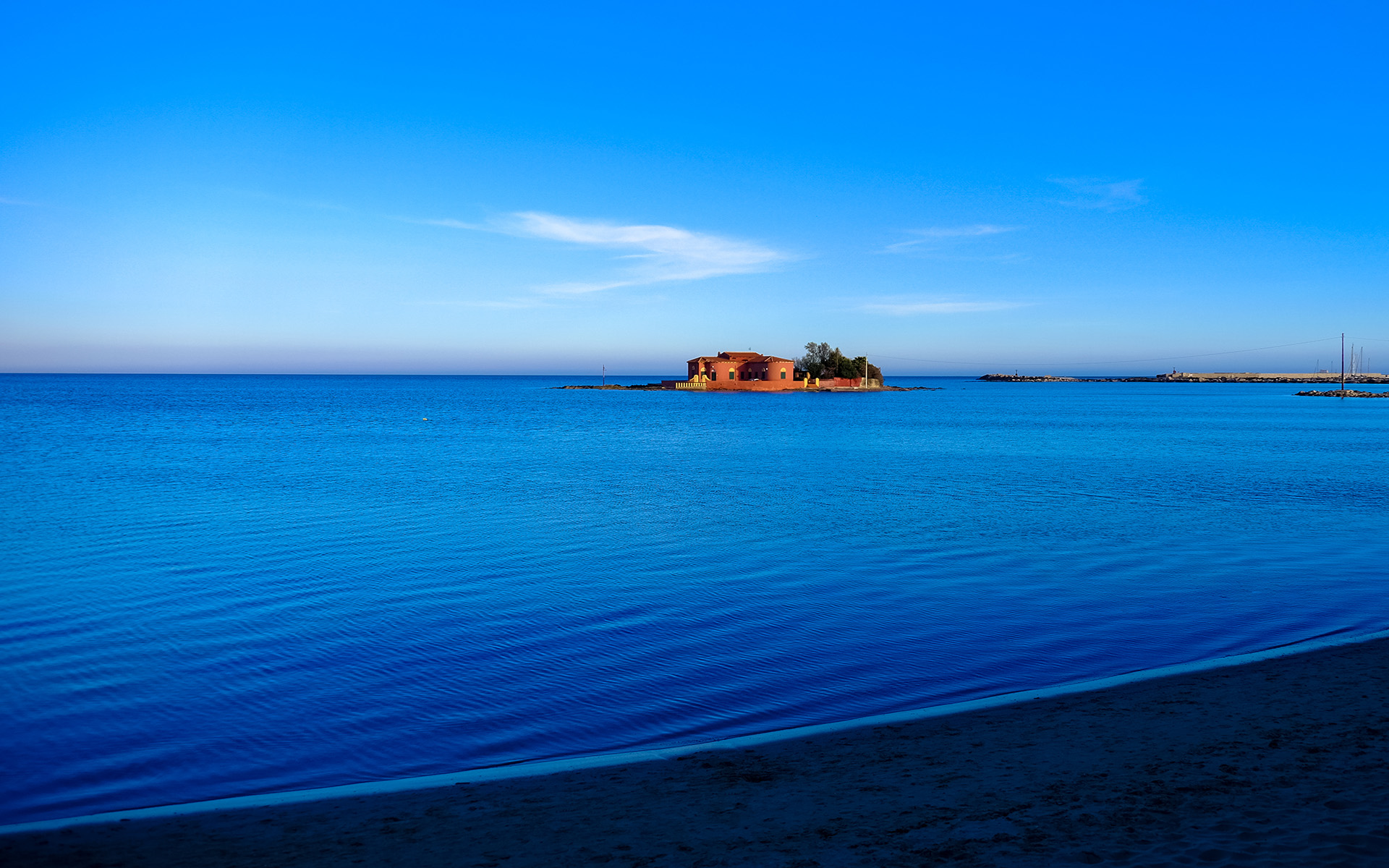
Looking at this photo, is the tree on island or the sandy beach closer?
the sandy beach

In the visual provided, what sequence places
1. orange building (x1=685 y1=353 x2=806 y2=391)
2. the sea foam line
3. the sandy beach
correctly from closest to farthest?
the sandy beach, the sea foam line, orange building (x1=685 y1=353 x2=806 y2=391)

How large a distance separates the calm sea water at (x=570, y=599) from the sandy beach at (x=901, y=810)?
3.18 feet

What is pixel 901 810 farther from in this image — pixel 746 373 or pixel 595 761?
pixel 746 373

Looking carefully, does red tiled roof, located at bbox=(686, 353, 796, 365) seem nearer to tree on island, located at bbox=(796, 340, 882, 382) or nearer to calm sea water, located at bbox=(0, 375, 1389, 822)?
tree on island, located at bbox=(796, 340, 882, 382)

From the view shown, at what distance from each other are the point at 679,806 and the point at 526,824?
0.97 metres

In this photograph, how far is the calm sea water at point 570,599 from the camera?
25.5 ft

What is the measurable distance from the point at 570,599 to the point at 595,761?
5.97 meters

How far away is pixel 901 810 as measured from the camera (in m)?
5.69

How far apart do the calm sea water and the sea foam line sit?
0.89 ft

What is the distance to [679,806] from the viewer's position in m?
5.85

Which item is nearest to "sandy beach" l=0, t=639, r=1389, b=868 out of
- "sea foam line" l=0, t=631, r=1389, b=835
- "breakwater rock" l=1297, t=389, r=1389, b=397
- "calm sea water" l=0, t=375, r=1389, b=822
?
"sea foam line" l=0, t=631, r=1389, b=835

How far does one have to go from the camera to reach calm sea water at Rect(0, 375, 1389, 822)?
7773 mm

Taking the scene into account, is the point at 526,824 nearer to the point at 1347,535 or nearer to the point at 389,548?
the point at 389,548

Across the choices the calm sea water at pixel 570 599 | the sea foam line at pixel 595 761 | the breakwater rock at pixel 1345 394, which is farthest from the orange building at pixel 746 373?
the sea foam line at pixel 595 761
